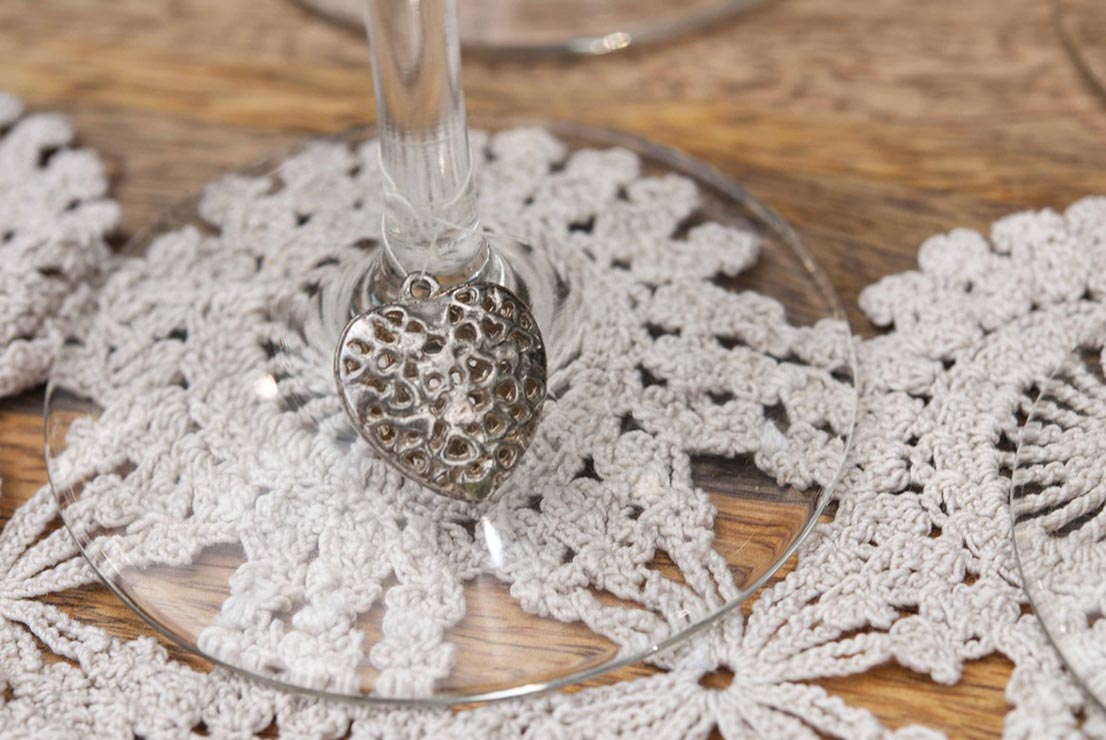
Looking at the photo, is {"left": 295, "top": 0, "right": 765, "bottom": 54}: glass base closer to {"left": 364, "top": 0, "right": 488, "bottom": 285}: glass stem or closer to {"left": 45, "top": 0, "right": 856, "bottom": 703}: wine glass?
{"left": 45, "top": 0, "right": 856, "bottom": 703}: wine glass

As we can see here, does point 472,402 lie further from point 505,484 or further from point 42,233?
point 42,233

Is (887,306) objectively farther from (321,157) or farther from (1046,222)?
(321,157)

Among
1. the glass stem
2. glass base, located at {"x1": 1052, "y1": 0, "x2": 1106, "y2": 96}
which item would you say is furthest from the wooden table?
the glass stem

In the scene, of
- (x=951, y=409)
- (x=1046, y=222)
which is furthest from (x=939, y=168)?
(x=951, y=409)

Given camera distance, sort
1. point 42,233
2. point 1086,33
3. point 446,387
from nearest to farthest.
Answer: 1. point 446,387
2. point 42,233
3. point 1086,33

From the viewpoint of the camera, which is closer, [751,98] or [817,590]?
[817,590]

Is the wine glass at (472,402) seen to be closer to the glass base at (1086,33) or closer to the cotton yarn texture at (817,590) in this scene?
the cotton yarn texture at (817,590)

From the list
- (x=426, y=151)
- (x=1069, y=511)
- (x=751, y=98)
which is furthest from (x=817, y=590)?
(x=751, y=98)

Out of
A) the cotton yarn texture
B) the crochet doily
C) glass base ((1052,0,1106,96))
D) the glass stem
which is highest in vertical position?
the glass stem
